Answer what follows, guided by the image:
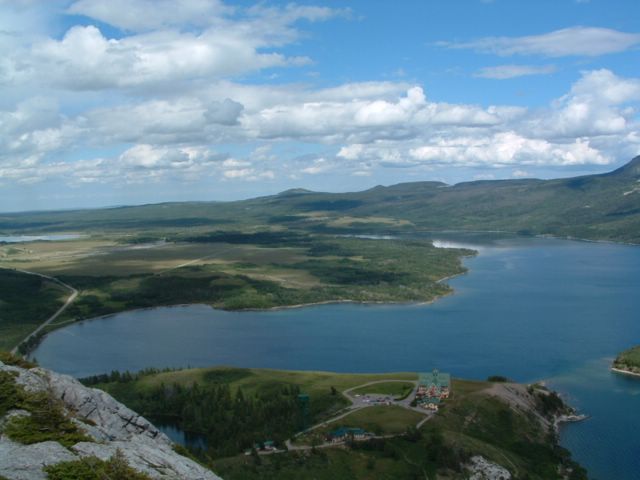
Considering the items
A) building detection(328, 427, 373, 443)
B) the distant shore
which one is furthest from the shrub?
the distant shore

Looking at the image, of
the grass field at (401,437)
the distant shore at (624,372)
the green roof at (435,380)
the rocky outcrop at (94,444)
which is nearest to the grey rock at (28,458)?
the rocky outcrop at (94,444)

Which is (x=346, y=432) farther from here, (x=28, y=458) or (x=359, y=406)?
(x=28, y=458)

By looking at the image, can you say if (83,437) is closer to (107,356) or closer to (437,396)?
(437,396)

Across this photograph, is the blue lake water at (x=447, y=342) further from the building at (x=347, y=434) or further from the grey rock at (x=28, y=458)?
the grey rock at (x=28, y=458)

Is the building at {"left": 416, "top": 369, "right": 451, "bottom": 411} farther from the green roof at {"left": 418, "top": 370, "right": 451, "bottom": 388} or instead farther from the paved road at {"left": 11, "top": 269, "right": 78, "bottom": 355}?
the paved road at {"left": 11, "top": 269, "right": 78, "bottom": 355}

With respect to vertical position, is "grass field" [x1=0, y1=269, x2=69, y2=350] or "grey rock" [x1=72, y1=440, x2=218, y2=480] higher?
"grey rock" [x1=72, y1=440, x2=218, y2=480]
